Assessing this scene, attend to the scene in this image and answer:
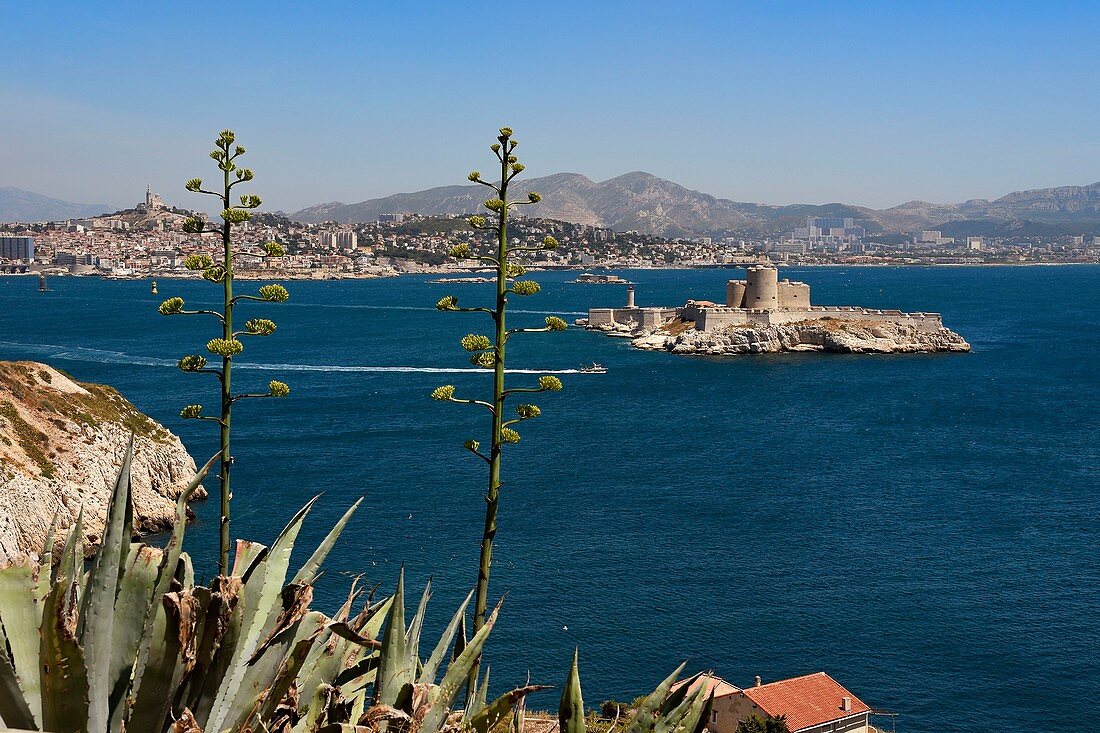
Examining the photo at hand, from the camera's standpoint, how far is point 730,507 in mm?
22781

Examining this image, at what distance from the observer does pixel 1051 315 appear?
235 ft

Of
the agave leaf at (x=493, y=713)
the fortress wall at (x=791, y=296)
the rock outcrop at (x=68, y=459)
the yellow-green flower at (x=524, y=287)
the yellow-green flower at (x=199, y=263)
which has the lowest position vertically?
the rock outcrop at (x=68, y=459)

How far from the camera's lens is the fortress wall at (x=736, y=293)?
5420 centimetres

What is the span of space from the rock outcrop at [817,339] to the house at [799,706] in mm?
37882

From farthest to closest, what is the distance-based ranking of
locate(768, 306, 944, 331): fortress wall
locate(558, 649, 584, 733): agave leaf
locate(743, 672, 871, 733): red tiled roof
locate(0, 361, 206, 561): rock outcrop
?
locate(768, 306, 944, 331): fortress wall
locate(0, 361, 206, 561): rock outcrop
locate(743, 672, 871, 733): red tiled roof
locate(558, 649, 584, 733): agave leaf

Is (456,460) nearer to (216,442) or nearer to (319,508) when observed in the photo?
(319,508)

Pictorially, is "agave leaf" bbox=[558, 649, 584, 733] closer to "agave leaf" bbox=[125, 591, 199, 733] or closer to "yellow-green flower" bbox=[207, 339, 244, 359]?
"agave leaf" bbox=[125, 591, 199, 733]

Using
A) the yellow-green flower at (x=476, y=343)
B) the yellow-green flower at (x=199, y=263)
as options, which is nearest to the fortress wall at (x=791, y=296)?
the yellow-green flower at (x=476, y=343)

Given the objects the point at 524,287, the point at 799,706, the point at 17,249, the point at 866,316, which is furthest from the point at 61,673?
the point at 17,249

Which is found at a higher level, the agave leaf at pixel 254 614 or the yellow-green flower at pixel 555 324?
the yellow-green flower at pixel 555 324

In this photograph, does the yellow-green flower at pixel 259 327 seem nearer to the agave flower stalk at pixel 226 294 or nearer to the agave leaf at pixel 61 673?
the agave flower stalk at pixel 226 294

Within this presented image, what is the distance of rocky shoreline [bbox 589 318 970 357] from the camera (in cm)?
5116

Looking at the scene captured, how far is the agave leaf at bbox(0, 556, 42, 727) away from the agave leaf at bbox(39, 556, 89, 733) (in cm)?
3

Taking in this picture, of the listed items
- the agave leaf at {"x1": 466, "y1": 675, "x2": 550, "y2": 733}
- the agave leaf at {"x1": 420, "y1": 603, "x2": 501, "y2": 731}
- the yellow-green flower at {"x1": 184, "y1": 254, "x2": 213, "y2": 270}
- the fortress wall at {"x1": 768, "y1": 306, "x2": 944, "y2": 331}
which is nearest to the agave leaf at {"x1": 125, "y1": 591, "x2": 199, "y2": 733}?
the agave leaf at {"x1": 420, "y1": 603, "x2": 501, "y2": 731}
